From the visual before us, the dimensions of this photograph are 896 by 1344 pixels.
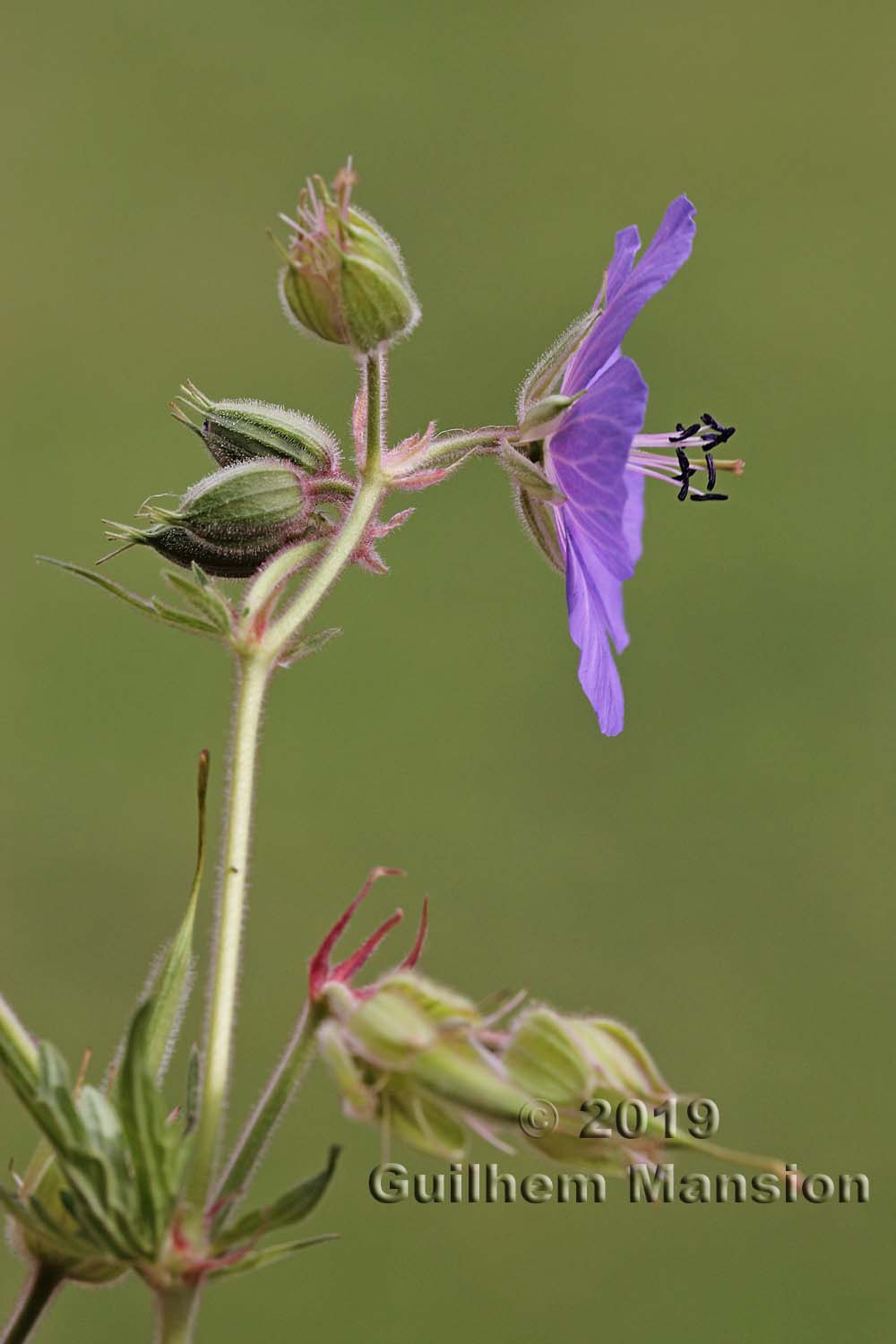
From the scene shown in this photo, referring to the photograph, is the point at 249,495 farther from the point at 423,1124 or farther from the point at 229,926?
the point at 423,1124

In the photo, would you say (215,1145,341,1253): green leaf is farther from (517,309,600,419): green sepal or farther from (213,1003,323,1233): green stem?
(517,309,600,419): green sepal

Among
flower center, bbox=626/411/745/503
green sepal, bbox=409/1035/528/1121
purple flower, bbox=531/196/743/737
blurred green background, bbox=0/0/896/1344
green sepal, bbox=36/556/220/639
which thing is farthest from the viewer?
blurred green background, bbox=0/0/896/1344

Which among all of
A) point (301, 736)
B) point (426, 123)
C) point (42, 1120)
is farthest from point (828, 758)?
point (42, 1120)

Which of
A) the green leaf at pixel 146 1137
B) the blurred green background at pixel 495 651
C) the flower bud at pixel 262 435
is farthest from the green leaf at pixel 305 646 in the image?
the blurred green background at pixel 495 651

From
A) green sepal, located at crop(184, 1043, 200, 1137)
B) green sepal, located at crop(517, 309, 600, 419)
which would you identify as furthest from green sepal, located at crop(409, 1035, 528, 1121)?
green sepal, located at crop(517, 309, 600, 419)

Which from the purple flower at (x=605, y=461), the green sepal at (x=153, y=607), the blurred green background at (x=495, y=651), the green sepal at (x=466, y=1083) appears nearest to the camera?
the green sepal at (x=466, y=1083)

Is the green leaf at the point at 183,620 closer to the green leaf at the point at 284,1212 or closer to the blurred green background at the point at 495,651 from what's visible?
the green leaf at the point at 284,1212

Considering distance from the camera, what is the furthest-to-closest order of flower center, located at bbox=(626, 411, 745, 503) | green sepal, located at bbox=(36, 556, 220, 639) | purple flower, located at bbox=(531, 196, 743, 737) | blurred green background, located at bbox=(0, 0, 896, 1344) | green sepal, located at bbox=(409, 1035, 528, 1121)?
blurred green background, located at bbox=(0, 0, 896, 1344), flower center, located at bbox=(626, 411, 745, 503), purple flower, located at bbox=(531, 196, 743, 737), green sepal, located at bbox=(36, 556, 220, 639), green sepal, located at bbox=(409, 1035, 528, 1121)
